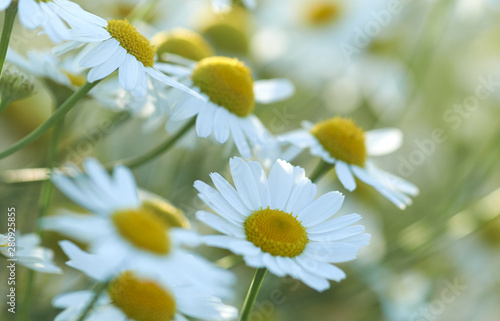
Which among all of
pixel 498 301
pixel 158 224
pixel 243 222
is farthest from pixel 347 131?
pixel 498 301

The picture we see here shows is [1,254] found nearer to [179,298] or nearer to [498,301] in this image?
[179,298]

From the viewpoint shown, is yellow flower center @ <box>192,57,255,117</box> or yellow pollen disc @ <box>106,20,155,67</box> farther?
yellow flower center @ <box>192,57,255,117</box>

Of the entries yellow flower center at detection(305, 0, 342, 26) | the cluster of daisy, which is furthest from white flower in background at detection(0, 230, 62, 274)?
yellow flower center at detection(305, 0, 342, 26)

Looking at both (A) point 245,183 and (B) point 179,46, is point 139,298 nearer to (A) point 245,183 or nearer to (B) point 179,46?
(A) point 245,183

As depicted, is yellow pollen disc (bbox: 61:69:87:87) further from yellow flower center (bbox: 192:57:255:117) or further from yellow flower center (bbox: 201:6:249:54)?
yellow flower center (bbox: 201:6:249:54)

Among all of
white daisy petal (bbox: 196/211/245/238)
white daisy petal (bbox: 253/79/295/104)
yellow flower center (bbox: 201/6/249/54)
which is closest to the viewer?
white daisy petal (bbox: 196/211/245/238)

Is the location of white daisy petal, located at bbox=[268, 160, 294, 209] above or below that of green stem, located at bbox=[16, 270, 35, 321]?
above
